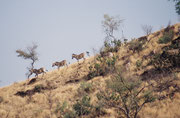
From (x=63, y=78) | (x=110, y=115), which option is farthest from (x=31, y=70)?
(x=110, y=115)

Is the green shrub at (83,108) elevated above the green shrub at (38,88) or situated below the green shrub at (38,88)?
below

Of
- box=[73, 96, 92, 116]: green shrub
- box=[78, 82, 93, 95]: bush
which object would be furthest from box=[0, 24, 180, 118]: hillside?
box=[73, 96, 92, 116]: green shrub

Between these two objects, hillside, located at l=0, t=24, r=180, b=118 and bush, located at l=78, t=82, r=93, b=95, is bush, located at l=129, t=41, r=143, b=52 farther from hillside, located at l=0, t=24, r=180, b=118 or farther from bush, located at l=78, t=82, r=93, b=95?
bush, located at l=78, t=82, r=93, b=95

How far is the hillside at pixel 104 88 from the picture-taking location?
877cm

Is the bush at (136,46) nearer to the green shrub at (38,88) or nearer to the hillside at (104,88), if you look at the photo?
the hillside at (104,88)

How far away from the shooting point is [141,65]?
48.3 feet

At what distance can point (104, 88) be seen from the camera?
12.7 meters

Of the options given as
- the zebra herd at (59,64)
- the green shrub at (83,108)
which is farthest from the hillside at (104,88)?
the zebra herd at (59,64)

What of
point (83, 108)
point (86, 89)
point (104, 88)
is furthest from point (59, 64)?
point (83, 108)

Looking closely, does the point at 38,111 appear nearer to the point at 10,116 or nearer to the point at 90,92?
the point at 10,116

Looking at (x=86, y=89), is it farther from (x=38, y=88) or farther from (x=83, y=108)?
(x=38, y=88)

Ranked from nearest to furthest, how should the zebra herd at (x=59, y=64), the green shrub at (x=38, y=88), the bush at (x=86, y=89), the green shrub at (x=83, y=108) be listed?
1. the green shrub at (x=83, y=108)
2. the bush at (x=86, y=89)
3. the green shrub at (x=38, y=88)
4. the zebra herd at (x=59, y=64)

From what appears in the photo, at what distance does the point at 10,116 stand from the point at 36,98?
3.22 meters

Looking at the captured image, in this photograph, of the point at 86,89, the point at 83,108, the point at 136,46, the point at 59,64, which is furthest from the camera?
the point at 59,64
